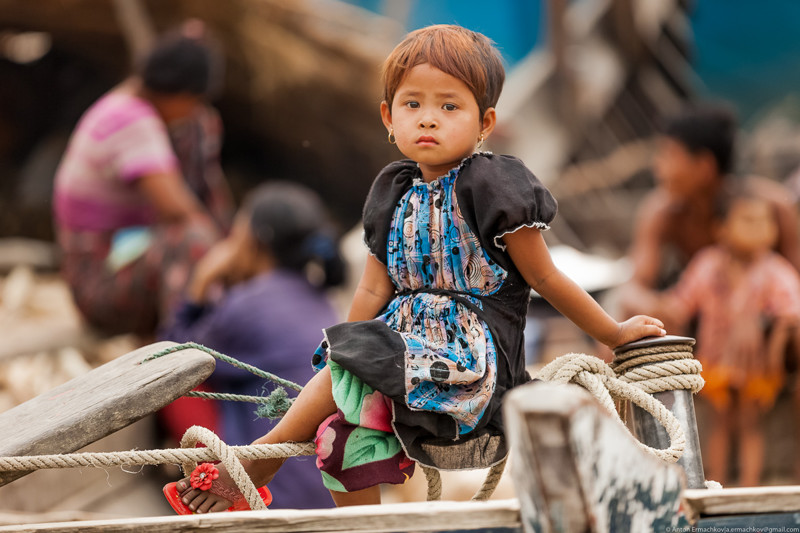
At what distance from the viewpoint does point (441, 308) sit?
5.24 feet

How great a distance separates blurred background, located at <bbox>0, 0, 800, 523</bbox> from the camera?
6910 millimetres

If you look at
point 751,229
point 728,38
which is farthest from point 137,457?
point 728,38

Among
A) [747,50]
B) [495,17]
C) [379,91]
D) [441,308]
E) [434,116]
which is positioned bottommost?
[441,308]

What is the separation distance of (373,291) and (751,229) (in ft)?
10.1

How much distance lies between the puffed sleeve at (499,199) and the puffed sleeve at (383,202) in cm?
14

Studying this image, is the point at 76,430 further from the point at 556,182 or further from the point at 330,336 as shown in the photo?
the point at 556,182

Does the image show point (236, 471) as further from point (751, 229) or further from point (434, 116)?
point (751, 229)

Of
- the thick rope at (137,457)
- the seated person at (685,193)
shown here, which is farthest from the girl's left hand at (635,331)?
the seated person at (685,193)

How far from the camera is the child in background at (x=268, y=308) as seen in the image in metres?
3.43

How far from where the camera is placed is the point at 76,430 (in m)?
1.61

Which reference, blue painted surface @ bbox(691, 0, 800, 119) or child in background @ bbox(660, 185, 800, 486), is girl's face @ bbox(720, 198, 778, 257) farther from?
blue painted surface @ bbox(691, 0, 800, 119)

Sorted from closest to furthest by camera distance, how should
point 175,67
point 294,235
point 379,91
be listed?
point 294,235, point 175,67, point 379,91

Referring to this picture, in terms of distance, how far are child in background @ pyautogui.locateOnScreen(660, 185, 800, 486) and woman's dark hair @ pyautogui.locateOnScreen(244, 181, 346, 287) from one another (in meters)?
1.71

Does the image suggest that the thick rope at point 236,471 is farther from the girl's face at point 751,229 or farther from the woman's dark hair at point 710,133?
the woman's dark hair at point 710,133
